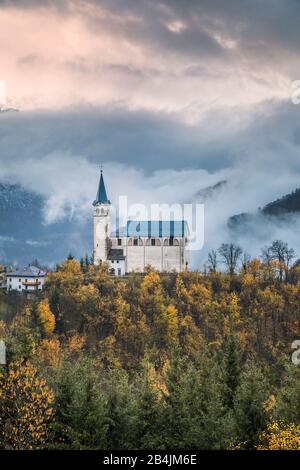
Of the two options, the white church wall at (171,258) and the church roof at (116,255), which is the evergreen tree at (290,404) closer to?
the white church wall at (171,258)

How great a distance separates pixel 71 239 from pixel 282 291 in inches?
2527

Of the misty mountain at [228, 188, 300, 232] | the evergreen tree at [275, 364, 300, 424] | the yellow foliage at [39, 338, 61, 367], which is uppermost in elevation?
the misty mountain at [228, 188, 300, 232]

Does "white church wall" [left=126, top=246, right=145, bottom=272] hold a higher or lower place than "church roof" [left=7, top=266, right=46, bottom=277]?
higher

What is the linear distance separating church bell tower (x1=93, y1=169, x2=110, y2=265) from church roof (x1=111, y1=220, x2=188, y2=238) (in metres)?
1.31

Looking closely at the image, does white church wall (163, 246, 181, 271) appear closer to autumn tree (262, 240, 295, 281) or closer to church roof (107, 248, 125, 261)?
church roof (107, 248, 125, 261)

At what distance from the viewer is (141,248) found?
8738 centimetres

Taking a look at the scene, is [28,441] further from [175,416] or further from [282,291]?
[282,291]

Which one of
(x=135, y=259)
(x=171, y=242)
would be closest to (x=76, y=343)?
(x=135, y=259)

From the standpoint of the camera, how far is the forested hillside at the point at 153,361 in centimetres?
3600

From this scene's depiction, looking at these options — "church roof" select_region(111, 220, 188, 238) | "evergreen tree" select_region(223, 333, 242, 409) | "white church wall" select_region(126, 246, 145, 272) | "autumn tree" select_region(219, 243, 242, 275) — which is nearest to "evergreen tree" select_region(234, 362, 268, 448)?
"evergreen tree" select_region(223, 333, 242, 409)

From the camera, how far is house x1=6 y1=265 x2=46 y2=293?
84688 millimetres

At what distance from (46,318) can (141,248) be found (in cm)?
1571
